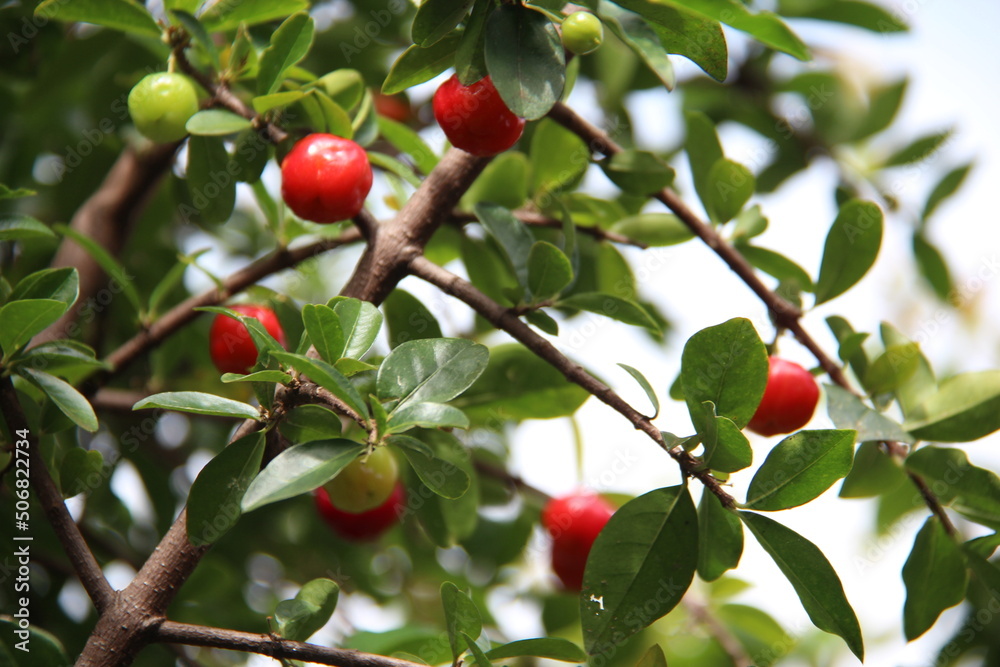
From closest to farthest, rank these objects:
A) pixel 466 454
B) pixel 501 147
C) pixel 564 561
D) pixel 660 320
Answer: pixel 501 147 < pixel 466 454 < pixel 564 561 < pixel 660 320

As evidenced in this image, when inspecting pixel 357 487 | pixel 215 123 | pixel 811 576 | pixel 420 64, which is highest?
pixel 420 64

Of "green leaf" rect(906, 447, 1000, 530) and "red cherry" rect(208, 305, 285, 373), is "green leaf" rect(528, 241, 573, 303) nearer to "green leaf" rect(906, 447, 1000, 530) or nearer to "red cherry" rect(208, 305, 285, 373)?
"red cherry" rect(208, 305, 285, 373)

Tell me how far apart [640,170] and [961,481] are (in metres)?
0.58

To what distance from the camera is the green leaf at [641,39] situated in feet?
2.96

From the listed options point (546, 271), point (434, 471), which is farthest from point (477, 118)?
point (434, 471)

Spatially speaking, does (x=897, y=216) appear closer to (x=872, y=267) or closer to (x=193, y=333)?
(x=872, y=267)

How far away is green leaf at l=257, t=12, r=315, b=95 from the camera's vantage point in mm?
934

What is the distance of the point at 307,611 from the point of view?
802 millimetres

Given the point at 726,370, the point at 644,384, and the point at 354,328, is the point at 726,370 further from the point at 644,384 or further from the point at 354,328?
the point at 354,328

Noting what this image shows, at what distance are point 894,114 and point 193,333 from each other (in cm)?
162

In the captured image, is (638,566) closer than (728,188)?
Yes

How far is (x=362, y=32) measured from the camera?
5.65ft

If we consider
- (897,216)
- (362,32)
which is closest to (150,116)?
(362,32)

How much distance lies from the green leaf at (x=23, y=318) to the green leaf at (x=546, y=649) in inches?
→ 22.5
